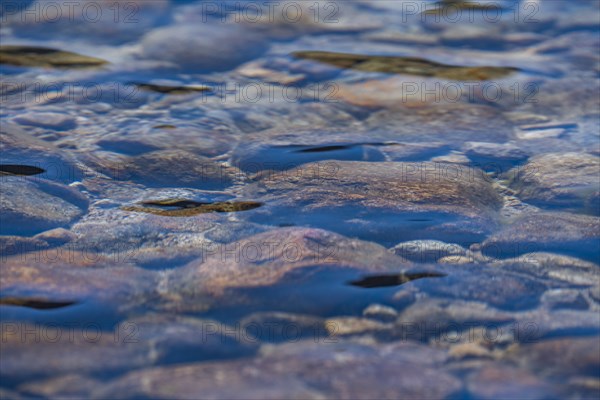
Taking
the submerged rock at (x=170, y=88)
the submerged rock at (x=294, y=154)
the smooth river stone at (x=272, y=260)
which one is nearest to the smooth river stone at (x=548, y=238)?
the smooth river stone at (x=272, y=260)

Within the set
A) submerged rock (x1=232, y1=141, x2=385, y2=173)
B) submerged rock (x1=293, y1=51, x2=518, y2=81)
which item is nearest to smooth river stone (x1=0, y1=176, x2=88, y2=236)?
submerged rock (x1=232, y1=141, x2=385, y2=173)

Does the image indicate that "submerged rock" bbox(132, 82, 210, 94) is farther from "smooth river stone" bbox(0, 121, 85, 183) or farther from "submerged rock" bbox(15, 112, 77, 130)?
"smooth river stone" bbox(0, 121, 85, 183)

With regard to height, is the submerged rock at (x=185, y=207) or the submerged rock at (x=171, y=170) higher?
the submerged rock at (x=171, y=170)

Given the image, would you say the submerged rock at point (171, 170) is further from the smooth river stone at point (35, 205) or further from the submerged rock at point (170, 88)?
the submerged rock at point (170, 88)

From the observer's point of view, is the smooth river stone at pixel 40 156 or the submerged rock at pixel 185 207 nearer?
the submerged rock at pixel 185 207

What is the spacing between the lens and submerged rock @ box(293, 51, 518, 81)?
4395mm

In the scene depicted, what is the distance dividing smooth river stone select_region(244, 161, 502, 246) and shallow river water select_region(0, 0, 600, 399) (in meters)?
0.01

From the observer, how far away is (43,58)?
453 centimetres

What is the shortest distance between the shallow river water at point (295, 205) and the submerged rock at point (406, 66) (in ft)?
0.07

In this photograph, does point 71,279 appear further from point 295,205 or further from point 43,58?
point 43,58

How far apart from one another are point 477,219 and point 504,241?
0.62 ft

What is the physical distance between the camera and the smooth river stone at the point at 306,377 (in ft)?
5.82

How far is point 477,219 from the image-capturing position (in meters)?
2.75

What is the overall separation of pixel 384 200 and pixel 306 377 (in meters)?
1.15
